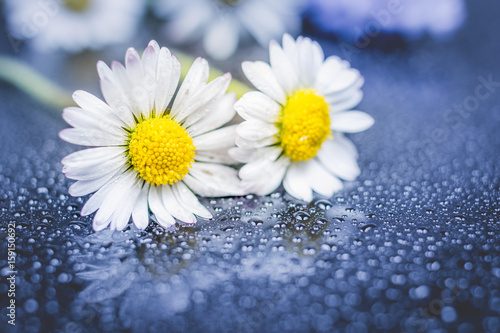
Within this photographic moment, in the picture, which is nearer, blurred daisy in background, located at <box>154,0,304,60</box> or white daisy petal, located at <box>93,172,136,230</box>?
white daisy petal, located at <box>93,172,136,230</box>

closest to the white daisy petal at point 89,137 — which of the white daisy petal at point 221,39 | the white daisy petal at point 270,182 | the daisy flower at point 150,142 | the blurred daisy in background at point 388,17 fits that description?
the daisy flower at point 150,142

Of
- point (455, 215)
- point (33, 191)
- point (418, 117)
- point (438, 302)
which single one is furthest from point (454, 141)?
point (33, 191)

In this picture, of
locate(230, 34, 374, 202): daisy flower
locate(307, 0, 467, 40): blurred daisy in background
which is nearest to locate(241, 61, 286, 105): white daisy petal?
locate(230, 34, 374, 202): daisy flower

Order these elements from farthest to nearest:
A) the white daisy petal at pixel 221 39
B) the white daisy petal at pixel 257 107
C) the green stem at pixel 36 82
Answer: the white daisy petal at pixel 221 39 < the green stem at pixel 36 82 < the white daisy petal at pixel 257 107

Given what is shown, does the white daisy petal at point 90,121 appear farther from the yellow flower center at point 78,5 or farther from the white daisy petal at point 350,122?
the yellow flower center at point 78,5

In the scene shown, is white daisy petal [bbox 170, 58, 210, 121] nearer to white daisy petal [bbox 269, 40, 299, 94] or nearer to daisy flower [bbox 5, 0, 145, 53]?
white daisy petal [bbox 269, 40, 299, 94]

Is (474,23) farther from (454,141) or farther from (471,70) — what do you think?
(454,141)

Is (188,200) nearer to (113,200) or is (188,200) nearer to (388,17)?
(113,200)

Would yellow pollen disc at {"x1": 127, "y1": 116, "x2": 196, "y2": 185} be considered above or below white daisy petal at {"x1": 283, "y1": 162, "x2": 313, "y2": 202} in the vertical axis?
above
